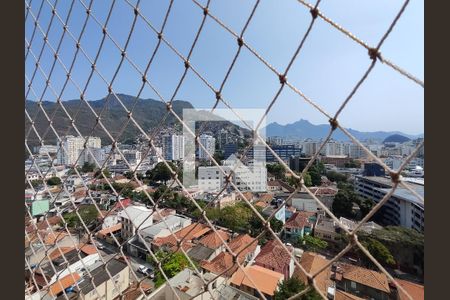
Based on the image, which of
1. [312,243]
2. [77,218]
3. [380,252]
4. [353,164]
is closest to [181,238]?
[77,218]

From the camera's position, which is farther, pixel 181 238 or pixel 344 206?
pixel 344 206

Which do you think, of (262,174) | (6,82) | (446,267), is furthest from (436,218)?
(262,174)

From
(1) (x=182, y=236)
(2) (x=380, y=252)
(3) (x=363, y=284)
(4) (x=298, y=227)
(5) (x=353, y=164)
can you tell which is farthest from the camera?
(5) (x=353, y=164)

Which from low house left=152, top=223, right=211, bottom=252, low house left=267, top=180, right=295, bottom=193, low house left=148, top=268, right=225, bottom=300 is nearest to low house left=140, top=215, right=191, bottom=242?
low house left=152, top=223, right=211, bottom=252

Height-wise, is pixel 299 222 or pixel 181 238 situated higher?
pixel 181 238

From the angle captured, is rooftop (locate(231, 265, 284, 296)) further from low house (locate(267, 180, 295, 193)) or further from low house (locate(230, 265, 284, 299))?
low house (locate(267, 180, 295, 193))

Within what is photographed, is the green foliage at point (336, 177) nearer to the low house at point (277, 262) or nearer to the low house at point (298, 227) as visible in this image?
the low house at point (298, 227)

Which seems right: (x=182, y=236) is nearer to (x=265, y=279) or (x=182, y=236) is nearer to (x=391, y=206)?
(x=265, y=279)
